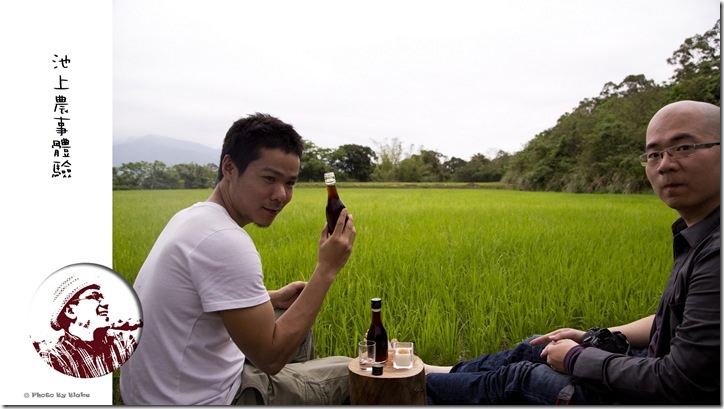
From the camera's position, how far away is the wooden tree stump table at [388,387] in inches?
49.9

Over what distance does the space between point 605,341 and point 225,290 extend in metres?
1.07

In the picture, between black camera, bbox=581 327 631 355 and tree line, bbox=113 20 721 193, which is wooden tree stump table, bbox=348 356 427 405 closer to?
black camera, bbox=581 327 631 355

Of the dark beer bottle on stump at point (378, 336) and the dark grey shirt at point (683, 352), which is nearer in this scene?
the dark grey shirt at point (683, 352)

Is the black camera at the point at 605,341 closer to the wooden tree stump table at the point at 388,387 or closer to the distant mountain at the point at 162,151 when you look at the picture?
the wooden tree stump table at the point at 388,387

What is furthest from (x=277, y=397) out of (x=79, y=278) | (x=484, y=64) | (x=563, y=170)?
(x=563, y=170)

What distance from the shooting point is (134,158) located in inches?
73.9

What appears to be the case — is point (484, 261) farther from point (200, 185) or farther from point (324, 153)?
point (200, 185)

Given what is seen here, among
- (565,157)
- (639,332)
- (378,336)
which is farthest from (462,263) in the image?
(378,336)

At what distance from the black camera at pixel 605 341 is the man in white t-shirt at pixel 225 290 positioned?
738mm

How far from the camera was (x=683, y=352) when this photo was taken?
0.97 m

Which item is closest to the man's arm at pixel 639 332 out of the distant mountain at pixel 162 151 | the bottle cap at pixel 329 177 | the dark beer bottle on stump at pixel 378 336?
the dark beer bottle on stump at pixel 378 336

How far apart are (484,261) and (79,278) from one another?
2.05m

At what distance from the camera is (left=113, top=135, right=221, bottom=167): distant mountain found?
6.02 ft

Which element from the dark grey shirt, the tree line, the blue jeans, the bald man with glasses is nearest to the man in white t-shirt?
the blue jeans
